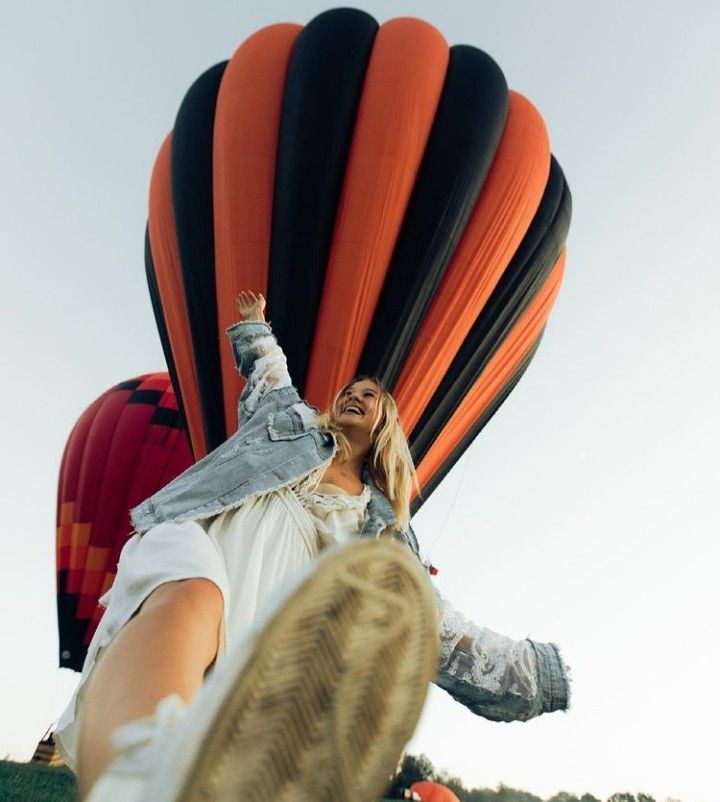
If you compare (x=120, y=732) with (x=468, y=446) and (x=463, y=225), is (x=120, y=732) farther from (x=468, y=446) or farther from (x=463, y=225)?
(x=468, y=446)

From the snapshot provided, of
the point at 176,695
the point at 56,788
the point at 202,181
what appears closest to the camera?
the point at 176,695

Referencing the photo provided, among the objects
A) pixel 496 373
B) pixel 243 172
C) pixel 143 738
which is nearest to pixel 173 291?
pixel 243 172

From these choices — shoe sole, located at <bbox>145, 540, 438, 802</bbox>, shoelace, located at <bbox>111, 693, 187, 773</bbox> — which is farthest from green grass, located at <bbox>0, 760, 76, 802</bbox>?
shoe sole, located at <bbox>145, 540, 438, 802</bbox>

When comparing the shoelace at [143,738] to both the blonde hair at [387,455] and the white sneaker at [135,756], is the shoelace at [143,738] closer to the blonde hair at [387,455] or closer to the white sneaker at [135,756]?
the white sneaker at [135,756]

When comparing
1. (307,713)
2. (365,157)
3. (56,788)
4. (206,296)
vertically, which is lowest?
(56,788)

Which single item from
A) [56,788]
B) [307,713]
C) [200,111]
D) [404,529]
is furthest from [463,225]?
[56,788]

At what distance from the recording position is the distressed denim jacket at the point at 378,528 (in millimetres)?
2062

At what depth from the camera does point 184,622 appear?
54.2 inches

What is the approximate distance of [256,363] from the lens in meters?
2.60

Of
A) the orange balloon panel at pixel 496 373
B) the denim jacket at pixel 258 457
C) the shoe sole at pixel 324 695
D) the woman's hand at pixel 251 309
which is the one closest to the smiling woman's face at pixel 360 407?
the denim jacket at pixel 258 457

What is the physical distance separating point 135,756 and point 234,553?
941 millimetres

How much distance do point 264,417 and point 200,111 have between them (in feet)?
18.0

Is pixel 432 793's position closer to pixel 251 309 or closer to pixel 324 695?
pixel 251 309

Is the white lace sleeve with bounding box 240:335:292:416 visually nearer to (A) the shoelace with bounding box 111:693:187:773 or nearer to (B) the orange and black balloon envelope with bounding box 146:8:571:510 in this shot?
(A) the shoelace with bounding box 111:693:187:773
